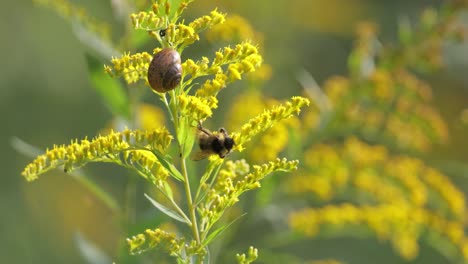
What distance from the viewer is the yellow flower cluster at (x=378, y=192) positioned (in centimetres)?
203

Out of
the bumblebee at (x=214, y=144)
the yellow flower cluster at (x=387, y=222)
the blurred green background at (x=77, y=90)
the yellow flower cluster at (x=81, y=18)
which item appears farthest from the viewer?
the blurred green background at (x=77, y=90)

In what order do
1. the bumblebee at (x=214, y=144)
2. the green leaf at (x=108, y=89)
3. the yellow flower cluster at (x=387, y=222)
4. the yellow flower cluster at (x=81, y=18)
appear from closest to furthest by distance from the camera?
the bumblebee at (x=214, y=144) → the green leaf at (x=108, y=89) → the yellow flower cluster at (x=81, y=18) → the yellow flower cluster at (x=387, y=222)

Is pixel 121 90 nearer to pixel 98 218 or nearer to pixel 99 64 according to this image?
pixel 99 64

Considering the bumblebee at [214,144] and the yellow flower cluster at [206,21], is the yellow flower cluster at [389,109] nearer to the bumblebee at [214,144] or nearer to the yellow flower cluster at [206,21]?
the bumblebee at [214,144]

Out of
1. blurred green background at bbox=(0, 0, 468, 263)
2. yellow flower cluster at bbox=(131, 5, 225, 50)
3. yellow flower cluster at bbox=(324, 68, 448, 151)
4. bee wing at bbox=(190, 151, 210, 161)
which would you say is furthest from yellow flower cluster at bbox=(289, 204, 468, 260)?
blurred green background at bbox=(0, 0, 468, 263)

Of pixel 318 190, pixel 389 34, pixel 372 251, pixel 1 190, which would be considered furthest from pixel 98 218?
pixel 389 34

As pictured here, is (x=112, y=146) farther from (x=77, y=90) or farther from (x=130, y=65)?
(x=77, y=90)

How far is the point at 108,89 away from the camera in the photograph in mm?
1794

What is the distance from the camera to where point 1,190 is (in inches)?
145

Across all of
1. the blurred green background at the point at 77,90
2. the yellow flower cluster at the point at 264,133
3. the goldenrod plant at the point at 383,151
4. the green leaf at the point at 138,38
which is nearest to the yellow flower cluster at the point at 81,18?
the green leaf at the point at 138,38

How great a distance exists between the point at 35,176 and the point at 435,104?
11.7 ft

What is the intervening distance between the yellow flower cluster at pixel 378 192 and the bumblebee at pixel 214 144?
715 millimetres

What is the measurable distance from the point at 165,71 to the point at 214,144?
231mm

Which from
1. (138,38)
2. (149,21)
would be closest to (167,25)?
(149,21)
